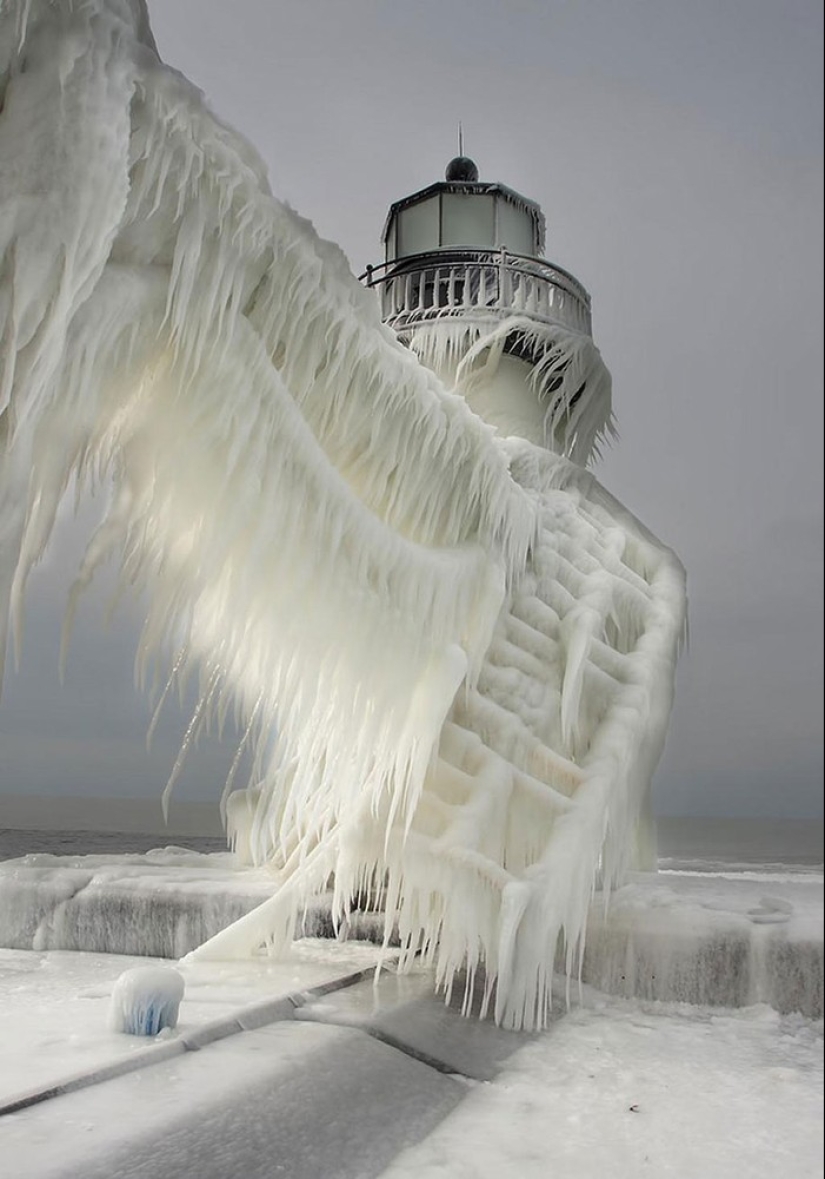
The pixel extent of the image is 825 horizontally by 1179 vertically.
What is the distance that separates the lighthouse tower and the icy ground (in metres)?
1.33

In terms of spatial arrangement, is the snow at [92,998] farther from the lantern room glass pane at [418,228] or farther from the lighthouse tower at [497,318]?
the lantern room glass pane at [418,228]

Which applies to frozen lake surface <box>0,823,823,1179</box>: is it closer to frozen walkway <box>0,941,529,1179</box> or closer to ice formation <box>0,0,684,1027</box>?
frozen walkway <box>0,941,529,1179</box>

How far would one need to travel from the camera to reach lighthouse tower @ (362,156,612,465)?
199cm

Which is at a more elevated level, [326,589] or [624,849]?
[326,589]

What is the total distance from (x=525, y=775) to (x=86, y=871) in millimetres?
1417

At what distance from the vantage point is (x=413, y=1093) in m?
1.33

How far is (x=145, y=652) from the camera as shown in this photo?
147 centimetres

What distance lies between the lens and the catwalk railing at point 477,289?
2123 millimetres

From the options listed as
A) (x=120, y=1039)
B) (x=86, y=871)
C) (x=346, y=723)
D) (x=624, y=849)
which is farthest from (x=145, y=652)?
(x=86, y=871)

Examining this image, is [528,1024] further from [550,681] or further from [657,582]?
[657,582]

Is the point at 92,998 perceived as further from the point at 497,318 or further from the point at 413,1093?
the point at 497,318

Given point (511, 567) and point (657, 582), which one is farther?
point (657, 582)

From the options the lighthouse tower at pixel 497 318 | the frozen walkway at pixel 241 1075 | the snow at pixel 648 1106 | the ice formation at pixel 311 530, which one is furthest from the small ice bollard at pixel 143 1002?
the lighthouse tower at pixel 497 318

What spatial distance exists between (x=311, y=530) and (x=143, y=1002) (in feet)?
2.68
